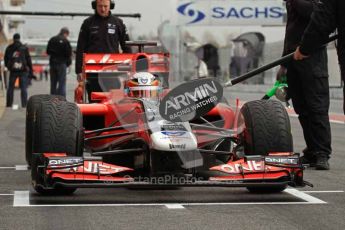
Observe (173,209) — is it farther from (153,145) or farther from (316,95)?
(316,95)

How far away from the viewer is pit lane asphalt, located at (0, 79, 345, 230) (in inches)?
233

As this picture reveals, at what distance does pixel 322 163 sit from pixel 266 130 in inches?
73.9

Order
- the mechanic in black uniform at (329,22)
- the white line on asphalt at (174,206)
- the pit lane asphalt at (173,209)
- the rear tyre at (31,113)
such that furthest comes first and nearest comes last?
1. the rear tyre at (31,113)
2. the mechanic in black uniform at (329,22)
3. the white line on asphalt at (174,206)
4. the pit lane asphalt at (173,209)

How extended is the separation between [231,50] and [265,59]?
4.86 m

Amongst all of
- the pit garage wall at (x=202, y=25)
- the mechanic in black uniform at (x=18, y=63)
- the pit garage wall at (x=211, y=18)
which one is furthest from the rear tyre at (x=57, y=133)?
the pit garage wall at (x=211, y=18)

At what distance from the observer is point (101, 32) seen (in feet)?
36.8

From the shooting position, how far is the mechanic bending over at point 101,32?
36.8 ft

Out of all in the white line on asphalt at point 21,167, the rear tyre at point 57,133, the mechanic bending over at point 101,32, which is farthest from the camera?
the mechanic bending over at point 101,32

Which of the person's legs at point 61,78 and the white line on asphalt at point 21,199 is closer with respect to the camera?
the white line on asphalt at point 21,199

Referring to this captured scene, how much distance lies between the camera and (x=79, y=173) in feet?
22.3

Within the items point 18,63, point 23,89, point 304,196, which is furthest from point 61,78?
point 304,196

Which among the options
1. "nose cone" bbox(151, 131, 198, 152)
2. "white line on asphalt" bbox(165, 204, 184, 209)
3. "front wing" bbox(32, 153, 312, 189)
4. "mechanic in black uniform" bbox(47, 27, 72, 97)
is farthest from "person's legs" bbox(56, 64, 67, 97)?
"white line on asphalt" bbox(165, 204, 184, 209)

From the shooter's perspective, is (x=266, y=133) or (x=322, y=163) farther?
(x=322, y=163)

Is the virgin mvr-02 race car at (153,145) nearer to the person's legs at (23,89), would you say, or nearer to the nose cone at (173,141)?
the nose cone at (173,141)
